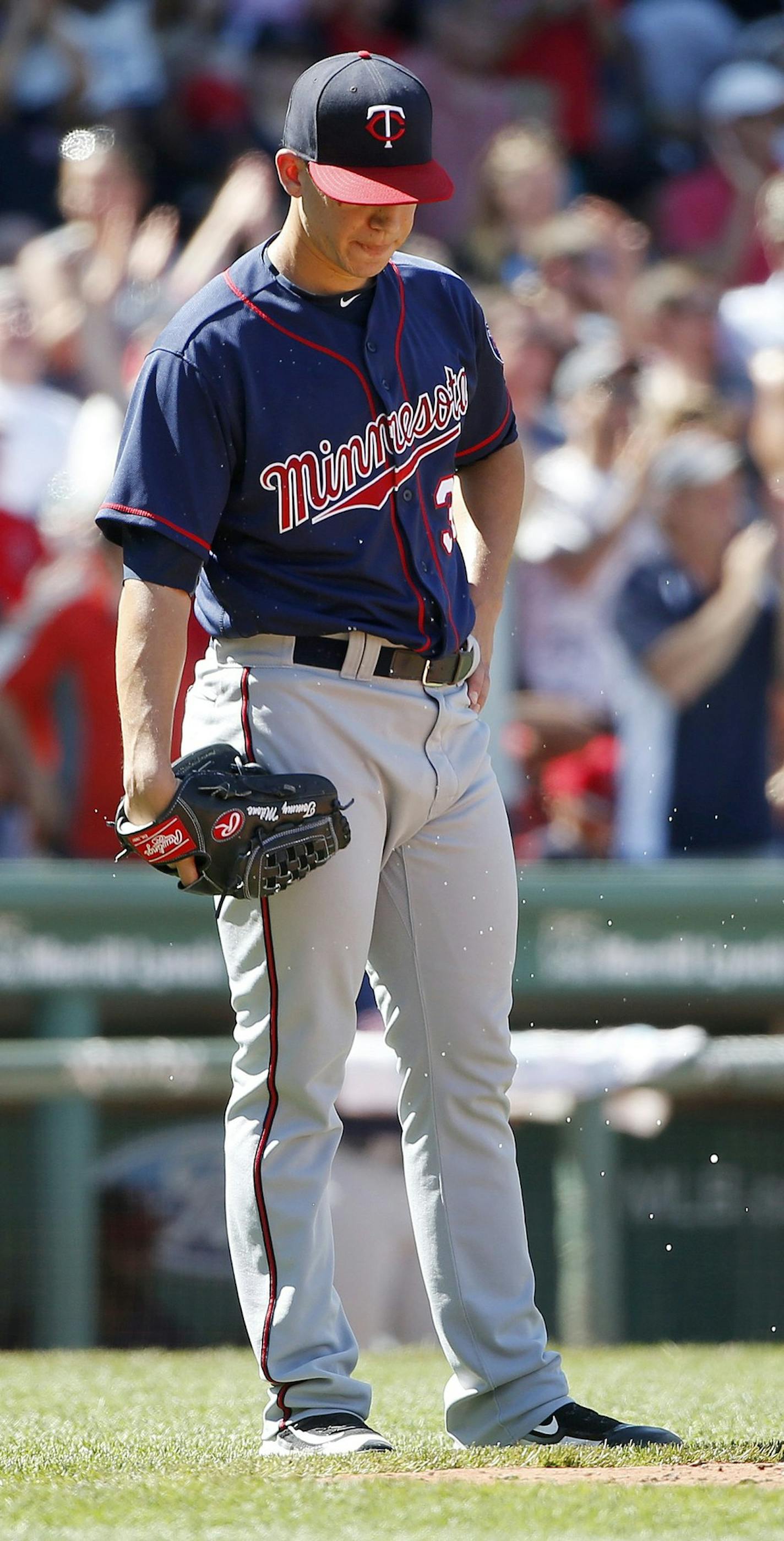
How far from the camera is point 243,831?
275cm

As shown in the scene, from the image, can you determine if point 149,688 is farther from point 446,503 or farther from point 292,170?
point 292,170

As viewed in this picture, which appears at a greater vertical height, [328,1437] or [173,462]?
[173,462]

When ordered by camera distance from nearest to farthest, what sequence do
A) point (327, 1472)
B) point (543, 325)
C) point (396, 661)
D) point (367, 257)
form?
point (327, 1472), point (367, 257), point (396, 661), point (543, 325)

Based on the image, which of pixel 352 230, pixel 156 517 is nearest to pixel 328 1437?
pixel 156 517

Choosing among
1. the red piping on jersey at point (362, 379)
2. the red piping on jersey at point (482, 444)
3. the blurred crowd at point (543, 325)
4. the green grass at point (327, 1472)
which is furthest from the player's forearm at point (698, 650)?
the red piping on jersey at point (362, 379)

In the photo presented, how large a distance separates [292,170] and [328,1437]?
71.9 inches

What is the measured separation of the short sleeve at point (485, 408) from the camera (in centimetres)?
318

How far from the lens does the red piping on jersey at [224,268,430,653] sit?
2855 mm

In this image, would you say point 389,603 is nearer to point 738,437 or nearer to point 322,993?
point 322,993

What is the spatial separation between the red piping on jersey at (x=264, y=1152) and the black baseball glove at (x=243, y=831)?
0.10 m

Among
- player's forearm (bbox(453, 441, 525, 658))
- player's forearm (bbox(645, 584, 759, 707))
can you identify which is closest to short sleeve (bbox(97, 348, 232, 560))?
player's forearm (bbox(453, 441, 525, 658))

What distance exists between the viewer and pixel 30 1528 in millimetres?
2348

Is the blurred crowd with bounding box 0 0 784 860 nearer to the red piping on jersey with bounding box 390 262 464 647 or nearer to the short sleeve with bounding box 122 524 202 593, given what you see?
the red piping on jersey with bounding box 390 262 464 647

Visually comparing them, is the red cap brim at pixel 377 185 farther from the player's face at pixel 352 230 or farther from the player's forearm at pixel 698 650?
the player's forearm at pixel 698 650
